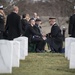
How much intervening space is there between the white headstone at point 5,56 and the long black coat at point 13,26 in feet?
19.4

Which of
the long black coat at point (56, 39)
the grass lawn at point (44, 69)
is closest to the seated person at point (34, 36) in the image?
the long black coat at point (56, 39)

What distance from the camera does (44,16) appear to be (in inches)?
2239

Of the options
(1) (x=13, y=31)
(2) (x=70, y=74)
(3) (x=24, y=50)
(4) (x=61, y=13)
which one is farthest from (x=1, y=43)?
(4) (x=61, y=13)

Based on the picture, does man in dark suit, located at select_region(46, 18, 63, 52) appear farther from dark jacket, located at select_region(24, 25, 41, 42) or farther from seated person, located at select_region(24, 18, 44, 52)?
dark jacket, located at select_region(24, 25, 41, 42)

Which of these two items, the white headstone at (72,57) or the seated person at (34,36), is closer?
the white headstone at (72,57)

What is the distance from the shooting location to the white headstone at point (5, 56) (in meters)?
11.6

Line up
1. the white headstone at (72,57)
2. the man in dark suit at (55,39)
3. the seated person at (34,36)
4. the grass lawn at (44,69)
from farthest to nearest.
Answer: the seated person at (34,36) < the man in dark suit at (55,39) < the white headstone at (72,57) < the grass lawn at (44,69)

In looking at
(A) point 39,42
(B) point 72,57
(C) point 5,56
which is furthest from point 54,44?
(C) point 5,56

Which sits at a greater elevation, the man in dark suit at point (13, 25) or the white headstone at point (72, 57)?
the man in dark suit at point (13, 25)

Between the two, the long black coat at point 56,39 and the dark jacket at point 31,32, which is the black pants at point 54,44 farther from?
the dark jacket at point 31,32

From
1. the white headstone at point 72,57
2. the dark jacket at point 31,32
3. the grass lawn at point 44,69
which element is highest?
the dark jacket at point 31,32

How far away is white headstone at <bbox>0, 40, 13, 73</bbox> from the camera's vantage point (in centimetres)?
1164

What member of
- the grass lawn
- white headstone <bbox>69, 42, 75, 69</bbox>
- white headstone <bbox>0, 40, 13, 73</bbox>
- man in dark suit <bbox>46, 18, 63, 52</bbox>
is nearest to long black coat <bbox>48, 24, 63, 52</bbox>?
man in dark suit <bbox>46, 18, 63, 52</bbox>

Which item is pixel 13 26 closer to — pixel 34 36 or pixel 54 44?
pixel 34 36
